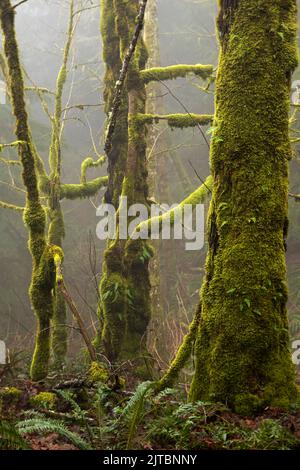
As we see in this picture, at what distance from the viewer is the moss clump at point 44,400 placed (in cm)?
432

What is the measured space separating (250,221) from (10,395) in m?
3.00

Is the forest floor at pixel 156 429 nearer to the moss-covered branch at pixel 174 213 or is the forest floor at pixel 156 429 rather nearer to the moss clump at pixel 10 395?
the moss clump at pixel 10 395

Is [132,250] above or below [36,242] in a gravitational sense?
below

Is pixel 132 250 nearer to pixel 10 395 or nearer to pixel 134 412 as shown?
pixel 10 395

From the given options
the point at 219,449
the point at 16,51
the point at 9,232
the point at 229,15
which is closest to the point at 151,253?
the point at 16,51

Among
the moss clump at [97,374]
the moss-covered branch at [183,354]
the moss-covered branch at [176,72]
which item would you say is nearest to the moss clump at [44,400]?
the moss clump at [97,374]

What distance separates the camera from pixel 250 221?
357 cm

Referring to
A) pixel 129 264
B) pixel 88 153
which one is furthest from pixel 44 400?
pixel 88 153

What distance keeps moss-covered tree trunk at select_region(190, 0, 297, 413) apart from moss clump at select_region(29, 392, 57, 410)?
150cm

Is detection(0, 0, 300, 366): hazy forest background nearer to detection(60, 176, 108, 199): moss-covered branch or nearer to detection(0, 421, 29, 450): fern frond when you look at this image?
detection(60, 176, 108, 199): moss-covered branch

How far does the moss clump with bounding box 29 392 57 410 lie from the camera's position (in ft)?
14.2

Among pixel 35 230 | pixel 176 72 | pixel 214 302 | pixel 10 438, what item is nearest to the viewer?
pixel 10 438

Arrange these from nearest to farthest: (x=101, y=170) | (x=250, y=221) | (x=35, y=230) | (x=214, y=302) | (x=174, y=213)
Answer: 1. (x=250, y=221)
2. (x=214, y=302)
3. (x=35, y=230)
4. (x=174, y=213)
5. (x=101, y=170)

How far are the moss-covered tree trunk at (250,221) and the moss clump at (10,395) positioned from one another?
1913 millimetres
